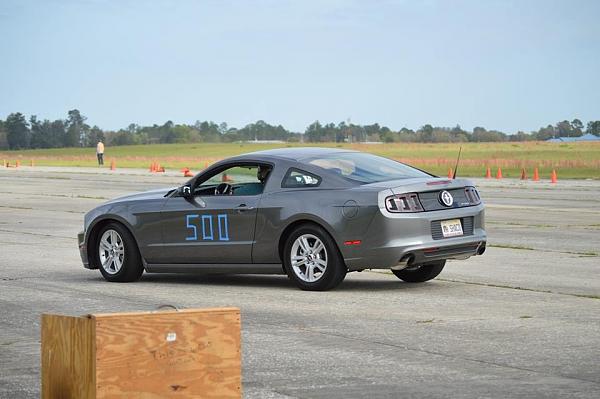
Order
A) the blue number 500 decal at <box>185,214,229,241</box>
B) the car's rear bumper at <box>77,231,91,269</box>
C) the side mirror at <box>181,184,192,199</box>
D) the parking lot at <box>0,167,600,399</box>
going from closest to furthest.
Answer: the parking lot at <box>0,167,600,399</box>
the blue number 500 decal at <box>185,214,229,241</box>
the side mirror at <box>181,184,192,199</box>
the car's rear bumper at <box>77,231,91,269</box>

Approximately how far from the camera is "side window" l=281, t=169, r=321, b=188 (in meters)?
13.5

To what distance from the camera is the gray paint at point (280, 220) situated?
42.3ft

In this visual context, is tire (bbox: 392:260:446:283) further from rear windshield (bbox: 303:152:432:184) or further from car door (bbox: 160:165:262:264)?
car door (bbox: 160:165:262:264)

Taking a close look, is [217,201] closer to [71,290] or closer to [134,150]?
[71,290]

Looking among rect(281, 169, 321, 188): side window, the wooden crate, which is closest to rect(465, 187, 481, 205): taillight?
rect(281, 169, 321, 188): side window

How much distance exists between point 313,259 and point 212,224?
137cm

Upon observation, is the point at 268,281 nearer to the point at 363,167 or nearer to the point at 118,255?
the point at 118,255

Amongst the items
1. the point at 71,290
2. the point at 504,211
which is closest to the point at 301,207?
the point at 71,290

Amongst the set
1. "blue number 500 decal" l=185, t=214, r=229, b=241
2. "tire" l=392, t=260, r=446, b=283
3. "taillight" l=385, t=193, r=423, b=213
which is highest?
"taillight" l=385, t=193, r=423, b=213

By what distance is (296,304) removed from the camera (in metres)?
12.3

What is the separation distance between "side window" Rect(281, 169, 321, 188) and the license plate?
1.35 metres

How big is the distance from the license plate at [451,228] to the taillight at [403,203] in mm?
320

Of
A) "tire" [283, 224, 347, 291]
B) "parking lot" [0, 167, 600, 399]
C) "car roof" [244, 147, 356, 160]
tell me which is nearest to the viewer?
"parking lot" [0, 167, 600, 399]

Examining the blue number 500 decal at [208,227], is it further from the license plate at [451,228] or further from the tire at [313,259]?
the license plate at [451,228]
